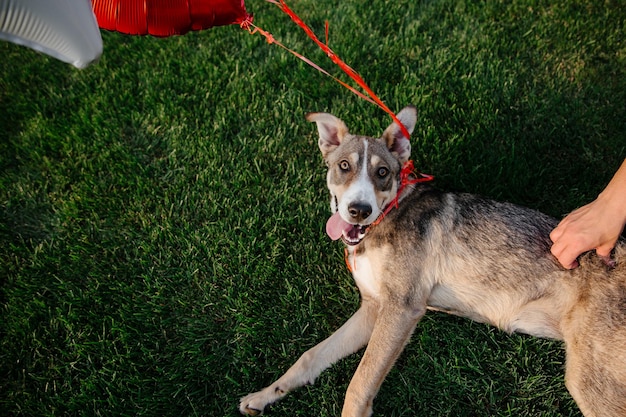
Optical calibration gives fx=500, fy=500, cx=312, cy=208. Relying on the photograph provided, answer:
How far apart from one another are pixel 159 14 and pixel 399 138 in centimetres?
214

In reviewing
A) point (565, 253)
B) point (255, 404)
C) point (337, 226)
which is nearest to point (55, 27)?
point (337, 226)

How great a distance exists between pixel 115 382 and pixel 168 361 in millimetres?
413

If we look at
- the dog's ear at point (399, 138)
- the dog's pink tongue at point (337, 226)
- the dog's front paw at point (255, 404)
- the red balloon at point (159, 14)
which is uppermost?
the red balloon at point (159, 14)

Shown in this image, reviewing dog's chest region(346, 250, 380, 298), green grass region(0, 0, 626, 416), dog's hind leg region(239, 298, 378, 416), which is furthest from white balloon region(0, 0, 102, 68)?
dog's hind leg region(239, 298, 378, 416)

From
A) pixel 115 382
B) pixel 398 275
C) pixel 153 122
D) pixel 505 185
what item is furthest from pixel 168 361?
pixel 505 185

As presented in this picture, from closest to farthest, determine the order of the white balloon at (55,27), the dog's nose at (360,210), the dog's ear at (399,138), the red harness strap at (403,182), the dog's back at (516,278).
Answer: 1. the white balloon at (55,27)
2. the dog's back at (516,278)
3. the dog's nose at (360,210)
4. the red harness strap at (403,182)
5. the dog's ear at (399,138)

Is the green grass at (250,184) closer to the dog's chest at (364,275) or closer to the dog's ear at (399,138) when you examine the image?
the dog's chest at (364,275)

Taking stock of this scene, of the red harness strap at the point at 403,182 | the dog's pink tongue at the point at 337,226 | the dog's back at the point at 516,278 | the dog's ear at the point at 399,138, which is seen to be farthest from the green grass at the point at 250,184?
the dog's ear at the point at 399,138

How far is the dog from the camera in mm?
3273

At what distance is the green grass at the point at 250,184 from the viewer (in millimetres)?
3916

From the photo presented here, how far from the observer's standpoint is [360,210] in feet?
11.6

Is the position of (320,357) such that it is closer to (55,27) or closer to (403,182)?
(403,182)

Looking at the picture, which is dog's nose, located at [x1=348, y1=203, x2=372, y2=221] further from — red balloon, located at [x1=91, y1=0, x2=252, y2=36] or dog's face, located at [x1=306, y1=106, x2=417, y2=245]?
red balloon, located at [x1=91, y1=0, x2=252, y2=36]

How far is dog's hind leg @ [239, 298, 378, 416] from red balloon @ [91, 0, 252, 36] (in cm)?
260
